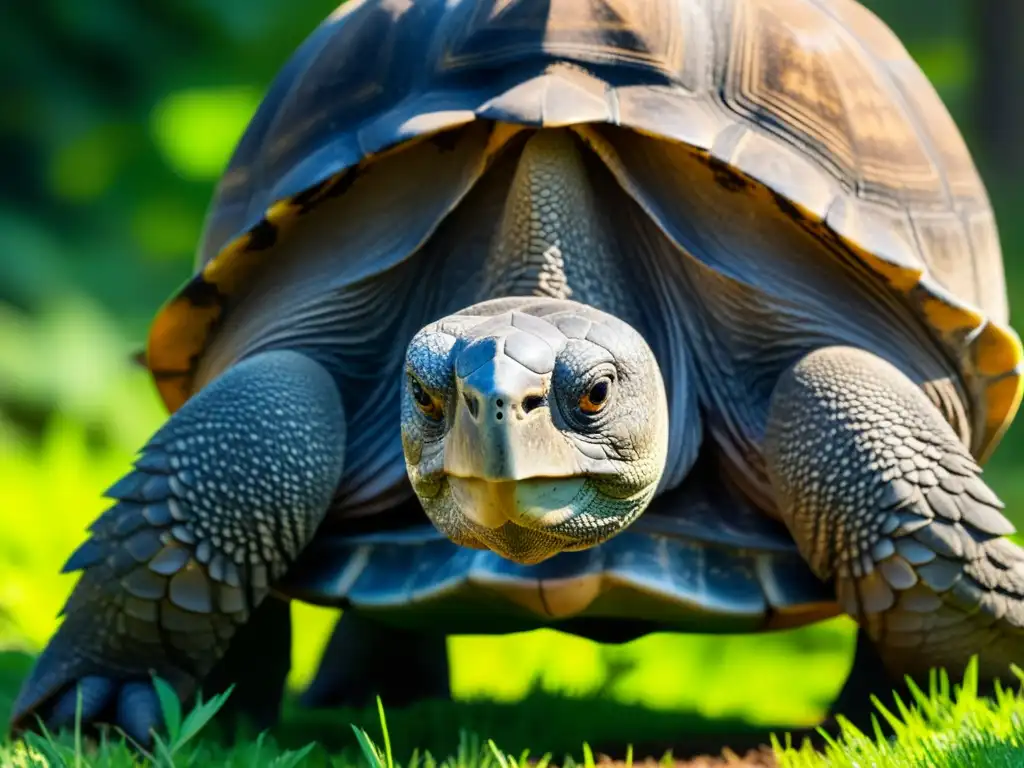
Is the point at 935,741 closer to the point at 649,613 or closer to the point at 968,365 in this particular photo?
the point at 649,613

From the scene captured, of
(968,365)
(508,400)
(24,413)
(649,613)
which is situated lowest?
(24,413)

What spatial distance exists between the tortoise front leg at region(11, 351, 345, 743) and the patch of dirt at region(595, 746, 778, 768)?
79cm

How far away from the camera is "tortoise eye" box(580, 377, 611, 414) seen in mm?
2348

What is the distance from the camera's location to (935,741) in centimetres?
239

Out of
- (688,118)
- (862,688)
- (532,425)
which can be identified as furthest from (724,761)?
(688,118)

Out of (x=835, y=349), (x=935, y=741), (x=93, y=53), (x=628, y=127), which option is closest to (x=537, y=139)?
(x=628, y=127)

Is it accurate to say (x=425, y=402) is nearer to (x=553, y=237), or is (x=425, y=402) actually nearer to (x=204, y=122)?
(x=553, y=237)

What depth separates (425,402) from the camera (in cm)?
238

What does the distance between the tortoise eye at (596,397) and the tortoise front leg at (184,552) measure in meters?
0.88

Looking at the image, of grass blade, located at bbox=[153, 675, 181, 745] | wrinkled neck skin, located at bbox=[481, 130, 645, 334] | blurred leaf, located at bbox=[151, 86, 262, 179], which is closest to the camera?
grass blade, located at bbox=[153, 675, 181, 745]

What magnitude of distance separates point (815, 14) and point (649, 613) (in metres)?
1.44

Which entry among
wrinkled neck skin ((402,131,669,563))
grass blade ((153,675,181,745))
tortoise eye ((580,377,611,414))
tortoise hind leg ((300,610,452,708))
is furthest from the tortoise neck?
tortoise hind leg ((300,610,452,708))

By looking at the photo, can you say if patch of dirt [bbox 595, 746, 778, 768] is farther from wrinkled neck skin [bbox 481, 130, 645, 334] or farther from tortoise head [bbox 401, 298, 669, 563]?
wrinkled neck skin [bbox 481, 130, 645, 334]

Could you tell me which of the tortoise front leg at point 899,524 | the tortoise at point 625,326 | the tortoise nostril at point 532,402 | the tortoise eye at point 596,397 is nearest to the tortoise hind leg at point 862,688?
the tortoise at point 625,326
